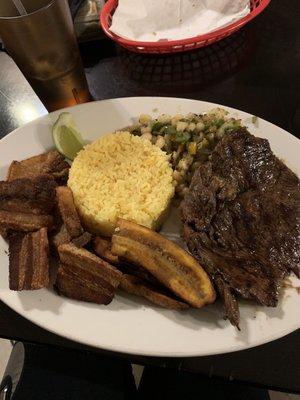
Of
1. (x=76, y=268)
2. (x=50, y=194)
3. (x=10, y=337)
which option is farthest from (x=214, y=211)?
(x=10, y=337)

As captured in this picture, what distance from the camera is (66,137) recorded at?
72.1 inches

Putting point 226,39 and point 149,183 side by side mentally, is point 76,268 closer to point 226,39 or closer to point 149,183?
point 149,183

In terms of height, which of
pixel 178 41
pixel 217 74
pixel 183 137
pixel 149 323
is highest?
pixel 178 41

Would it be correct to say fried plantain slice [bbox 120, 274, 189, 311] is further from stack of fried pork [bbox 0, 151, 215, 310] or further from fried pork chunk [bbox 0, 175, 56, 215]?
fried pork chunk [bbox 0, 175, 56, 215]

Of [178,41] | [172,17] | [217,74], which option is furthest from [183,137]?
[172,17]

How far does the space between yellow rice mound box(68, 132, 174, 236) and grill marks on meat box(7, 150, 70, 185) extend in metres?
0.07

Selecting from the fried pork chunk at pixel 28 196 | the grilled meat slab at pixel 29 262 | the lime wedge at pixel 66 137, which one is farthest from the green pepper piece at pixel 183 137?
the grilled meat slab at pixel 29 262

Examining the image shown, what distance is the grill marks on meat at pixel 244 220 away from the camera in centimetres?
126

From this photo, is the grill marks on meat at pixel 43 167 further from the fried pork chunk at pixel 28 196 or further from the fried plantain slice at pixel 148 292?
the fried plantain slice at pixel 148 292

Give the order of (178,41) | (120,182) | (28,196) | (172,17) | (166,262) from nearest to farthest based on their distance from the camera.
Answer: (166,262), (28,196), (120,182), (178,41), (172,17)

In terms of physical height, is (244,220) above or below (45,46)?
below

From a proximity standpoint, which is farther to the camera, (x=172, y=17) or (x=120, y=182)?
(x=172, y=17)

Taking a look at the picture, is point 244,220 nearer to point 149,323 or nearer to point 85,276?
point 149,323

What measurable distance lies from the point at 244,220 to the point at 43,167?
0.87 m
